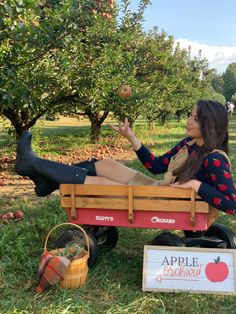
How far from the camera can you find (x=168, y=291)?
324 cm

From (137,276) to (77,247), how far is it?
22.7 inches

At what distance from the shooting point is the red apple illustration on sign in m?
3.25

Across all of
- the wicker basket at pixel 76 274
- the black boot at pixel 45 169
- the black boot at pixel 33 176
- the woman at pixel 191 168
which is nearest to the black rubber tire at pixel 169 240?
the woman at pixel 191 168

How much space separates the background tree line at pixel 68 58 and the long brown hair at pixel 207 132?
1.50 meters

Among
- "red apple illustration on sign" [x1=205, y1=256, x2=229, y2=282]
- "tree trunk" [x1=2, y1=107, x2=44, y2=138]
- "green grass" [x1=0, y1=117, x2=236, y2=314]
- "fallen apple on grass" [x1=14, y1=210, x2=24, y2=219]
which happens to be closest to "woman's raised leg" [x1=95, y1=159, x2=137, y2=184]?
"green grass" [x1=0, y1=117, x2=236, y2=314]


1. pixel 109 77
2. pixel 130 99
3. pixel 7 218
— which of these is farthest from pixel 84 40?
pixel 7 218

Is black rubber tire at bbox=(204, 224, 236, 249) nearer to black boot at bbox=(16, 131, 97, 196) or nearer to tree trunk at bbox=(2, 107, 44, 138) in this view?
black boot at bbox=(16, 131, 97, 196)

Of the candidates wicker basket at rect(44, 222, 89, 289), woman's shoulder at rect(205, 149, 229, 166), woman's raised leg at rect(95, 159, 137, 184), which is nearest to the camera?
wicker basket at rect(44, 222, 89, 289)

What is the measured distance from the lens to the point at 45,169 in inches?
144

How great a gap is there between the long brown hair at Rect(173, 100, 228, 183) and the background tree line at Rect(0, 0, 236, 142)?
1500mm

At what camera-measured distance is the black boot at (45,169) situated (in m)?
3.65

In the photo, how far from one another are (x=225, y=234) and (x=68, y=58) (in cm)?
363

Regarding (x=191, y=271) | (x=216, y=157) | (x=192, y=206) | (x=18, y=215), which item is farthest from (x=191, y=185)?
(x=18, y=215)

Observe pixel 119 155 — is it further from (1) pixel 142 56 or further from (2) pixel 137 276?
(2) pixel 137 276
